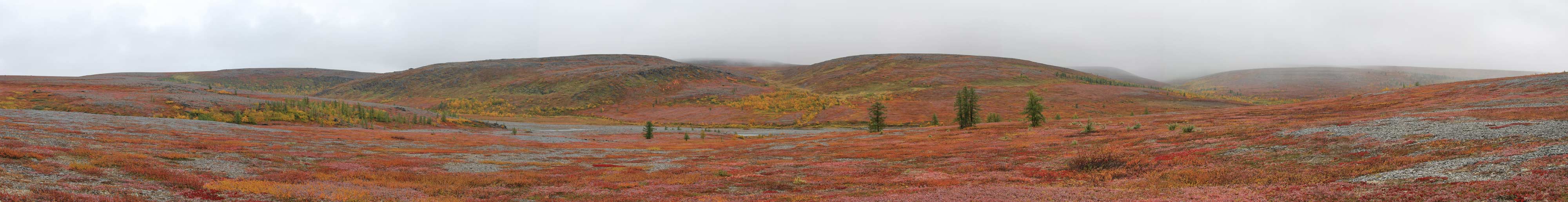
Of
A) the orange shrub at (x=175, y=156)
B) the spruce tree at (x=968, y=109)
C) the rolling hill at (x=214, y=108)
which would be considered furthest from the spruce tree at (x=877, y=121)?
the orange shrub at (x=175, y=156)

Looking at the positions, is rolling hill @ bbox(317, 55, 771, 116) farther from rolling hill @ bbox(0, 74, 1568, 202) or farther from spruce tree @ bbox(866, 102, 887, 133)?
rolling hill @ bbox(0, 74, 1568, 202)

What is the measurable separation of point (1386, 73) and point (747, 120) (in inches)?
8896

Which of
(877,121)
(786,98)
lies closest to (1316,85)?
(786,98)

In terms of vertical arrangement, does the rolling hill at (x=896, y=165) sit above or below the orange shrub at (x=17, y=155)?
below

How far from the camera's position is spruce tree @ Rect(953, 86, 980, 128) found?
6084cm

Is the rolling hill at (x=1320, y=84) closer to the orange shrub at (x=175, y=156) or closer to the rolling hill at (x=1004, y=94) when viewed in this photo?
the rolling hill at (x=1004, y=94)

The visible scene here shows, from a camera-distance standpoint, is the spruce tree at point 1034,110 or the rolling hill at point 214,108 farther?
the spruce tree at point 1034,110

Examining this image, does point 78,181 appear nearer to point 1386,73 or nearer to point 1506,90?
point 1506,90

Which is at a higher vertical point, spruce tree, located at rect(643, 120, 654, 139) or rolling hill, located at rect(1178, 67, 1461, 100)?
rolling hill, located at rect(1178, 67, 1461, 100)

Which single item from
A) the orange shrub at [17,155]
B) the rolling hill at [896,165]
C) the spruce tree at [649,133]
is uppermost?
the orange shrub at [17,155]

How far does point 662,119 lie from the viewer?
12512cm

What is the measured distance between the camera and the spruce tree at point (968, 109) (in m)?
60.8

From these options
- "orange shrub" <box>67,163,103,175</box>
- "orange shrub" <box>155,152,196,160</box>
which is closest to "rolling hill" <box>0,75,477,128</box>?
"orange shrub" <box>155,152,196,160</box>

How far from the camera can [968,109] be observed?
60969 millimetres
